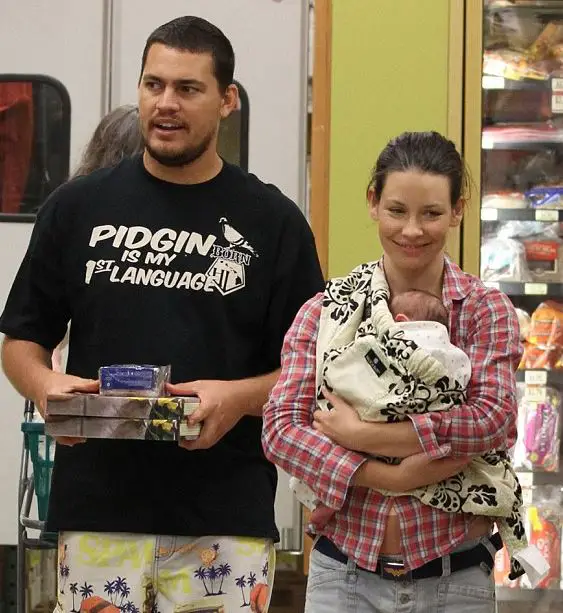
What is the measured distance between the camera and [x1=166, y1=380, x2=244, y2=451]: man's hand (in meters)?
1.91

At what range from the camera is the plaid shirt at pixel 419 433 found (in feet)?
5.78

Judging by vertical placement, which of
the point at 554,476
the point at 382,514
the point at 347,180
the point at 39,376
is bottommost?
the point at 554,476

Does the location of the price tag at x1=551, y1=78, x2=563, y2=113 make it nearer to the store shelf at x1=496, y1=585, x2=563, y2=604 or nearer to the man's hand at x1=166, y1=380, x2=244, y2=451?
the store shelf at x1=496, y1=585, x2=563, y2=604

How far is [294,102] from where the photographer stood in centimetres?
381

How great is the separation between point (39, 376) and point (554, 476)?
7.99 ft

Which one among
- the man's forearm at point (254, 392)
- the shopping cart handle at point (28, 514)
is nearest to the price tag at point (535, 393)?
the shopping cart handle at point (28, 514)

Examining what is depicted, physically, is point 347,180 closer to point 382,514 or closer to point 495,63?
point 495,63

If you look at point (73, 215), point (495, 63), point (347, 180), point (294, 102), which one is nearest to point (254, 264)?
point (73, 215)

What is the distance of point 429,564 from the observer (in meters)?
1.81

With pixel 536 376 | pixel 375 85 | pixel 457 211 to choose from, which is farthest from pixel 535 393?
pixel 457 211

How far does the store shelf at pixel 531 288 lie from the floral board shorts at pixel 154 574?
2087 mm

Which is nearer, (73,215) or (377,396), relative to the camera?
(377,396)

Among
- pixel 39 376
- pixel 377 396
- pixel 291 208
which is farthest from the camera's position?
pixel 291 208

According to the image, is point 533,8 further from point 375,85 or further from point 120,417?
point 120,417
